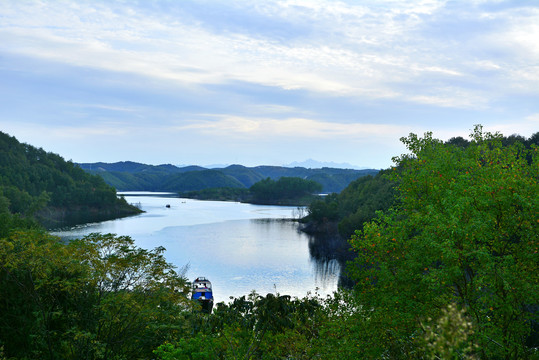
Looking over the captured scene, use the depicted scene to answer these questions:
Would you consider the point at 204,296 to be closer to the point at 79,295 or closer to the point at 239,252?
the point at 79,295

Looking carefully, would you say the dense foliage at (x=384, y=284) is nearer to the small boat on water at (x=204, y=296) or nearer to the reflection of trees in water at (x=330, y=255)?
the small boat on water at (x=204, y=296)

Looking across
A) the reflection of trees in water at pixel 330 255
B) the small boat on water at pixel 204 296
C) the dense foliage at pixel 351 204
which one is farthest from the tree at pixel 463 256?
the dense foliage at pixel 351 204

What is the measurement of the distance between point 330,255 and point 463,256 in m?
78.4

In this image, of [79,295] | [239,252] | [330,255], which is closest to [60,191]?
[239,252]

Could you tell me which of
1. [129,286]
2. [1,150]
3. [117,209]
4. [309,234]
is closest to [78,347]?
[129,286]

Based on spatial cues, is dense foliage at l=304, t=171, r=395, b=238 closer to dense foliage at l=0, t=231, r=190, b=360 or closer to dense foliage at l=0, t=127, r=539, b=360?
dense foliage at l=0, t=127, r=539, b=360

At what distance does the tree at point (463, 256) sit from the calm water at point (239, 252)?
34942 mm

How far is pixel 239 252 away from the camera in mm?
92188

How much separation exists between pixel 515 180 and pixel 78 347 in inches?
814

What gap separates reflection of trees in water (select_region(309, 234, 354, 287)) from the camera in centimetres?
7438

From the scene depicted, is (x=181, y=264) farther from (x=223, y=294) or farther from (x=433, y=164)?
(x=433, y=164)

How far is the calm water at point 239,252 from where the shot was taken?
220 feet

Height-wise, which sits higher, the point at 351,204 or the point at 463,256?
the point at 463,256

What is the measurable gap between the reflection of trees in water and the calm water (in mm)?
258
